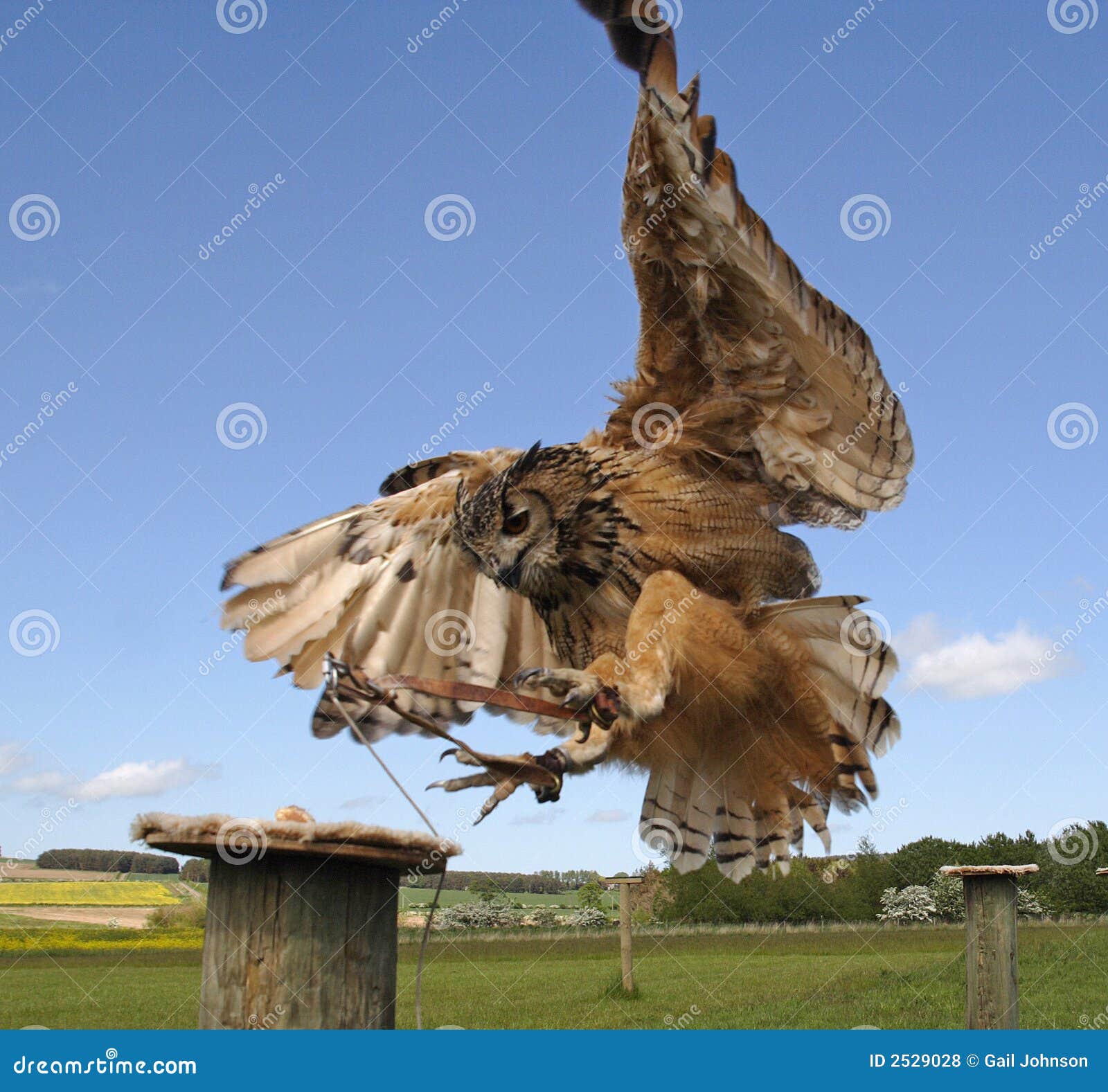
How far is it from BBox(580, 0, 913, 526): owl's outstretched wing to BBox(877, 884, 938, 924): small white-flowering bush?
1754 cm

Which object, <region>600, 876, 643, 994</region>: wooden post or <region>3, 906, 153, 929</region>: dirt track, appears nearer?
<region>600, 876, 643, 994</region>: wooden post

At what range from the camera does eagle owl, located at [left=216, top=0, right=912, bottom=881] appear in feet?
11.8

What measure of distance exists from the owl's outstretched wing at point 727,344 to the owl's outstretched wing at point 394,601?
1.10 metres

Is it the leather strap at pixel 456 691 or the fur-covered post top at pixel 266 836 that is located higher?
the leather strap at pixel 456 691

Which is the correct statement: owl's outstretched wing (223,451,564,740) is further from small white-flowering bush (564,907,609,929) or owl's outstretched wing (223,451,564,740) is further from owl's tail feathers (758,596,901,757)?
small white-flowering bush (564,907,609,929)

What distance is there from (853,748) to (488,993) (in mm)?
8676

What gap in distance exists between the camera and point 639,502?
4367 mm

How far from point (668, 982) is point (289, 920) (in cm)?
1155

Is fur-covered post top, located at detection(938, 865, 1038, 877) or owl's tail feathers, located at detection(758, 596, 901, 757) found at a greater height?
owl's tail feathers, located at detection(758, 596, 901, 757)

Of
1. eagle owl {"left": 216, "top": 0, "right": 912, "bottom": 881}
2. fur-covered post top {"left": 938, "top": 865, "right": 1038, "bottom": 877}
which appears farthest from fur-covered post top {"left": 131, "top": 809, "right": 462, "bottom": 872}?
fur-covered post top {"left": 938, "top": 865, "right": 1038, "bottom": 877}

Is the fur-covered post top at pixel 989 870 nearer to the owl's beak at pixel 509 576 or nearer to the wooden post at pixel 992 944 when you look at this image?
the wooden post at pixel 992 944

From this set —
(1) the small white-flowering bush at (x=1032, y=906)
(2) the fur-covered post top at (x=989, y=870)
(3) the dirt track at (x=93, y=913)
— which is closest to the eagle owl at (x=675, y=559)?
(2) the fur-covered post top at (x=989, y=870)

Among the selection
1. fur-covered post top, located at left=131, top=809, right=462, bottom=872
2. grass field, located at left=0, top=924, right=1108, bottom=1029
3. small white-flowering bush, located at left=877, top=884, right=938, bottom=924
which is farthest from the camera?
small white-flowering bush, located at left=877, top=884, right=938, bottom=924

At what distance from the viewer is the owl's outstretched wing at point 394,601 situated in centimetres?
466
